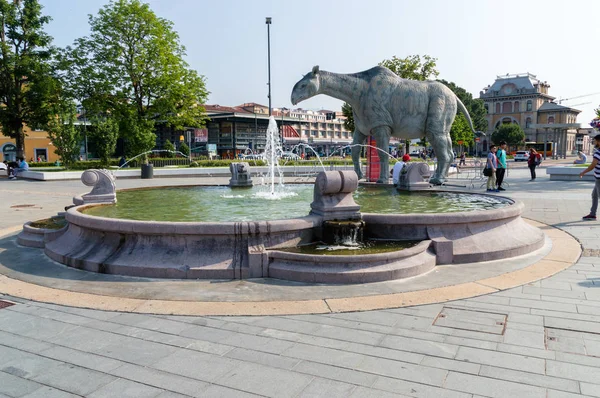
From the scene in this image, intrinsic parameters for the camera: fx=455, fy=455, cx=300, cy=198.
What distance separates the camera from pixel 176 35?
116 feet

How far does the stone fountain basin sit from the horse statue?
6.65 m

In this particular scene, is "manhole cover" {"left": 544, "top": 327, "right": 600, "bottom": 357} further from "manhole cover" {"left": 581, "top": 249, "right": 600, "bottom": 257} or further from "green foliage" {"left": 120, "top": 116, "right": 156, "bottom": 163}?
"green foliage" {"left": 120, "top": 116, "right": 156, "bottom": 163}

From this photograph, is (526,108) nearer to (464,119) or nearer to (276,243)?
(464,119)

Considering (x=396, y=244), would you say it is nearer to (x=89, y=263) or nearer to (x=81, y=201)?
(x=89, y=263)

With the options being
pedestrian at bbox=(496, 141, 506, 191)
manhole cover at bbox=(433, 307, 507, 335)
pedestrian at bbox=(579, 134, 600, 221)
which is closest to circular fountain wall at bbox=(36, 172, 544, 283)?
manhole cover at bbox=(433, 307, 507, 335)

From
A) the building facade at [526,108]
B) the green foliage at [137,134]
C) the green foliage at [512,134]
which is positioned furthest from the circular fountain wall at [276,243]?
the building facade at [526,108]

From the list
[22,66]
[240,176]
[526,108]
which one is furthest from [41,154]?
[526,108]

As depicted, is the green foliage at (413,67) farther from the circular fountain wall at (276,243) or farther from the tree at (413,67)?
the circular fountain wall at (276,243)

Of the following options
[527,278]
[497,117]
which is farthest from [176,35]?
[497,117]

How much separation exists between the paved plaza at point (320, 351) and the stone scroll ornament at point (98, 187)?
4749 mm

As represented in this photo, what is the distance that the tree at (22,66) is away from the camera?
32.3 m

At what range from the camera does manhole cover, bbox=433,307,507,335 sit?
14.1ft

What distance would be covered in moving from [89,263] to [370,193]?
7466 millimetres

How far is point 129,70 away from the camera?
32.3 metres
